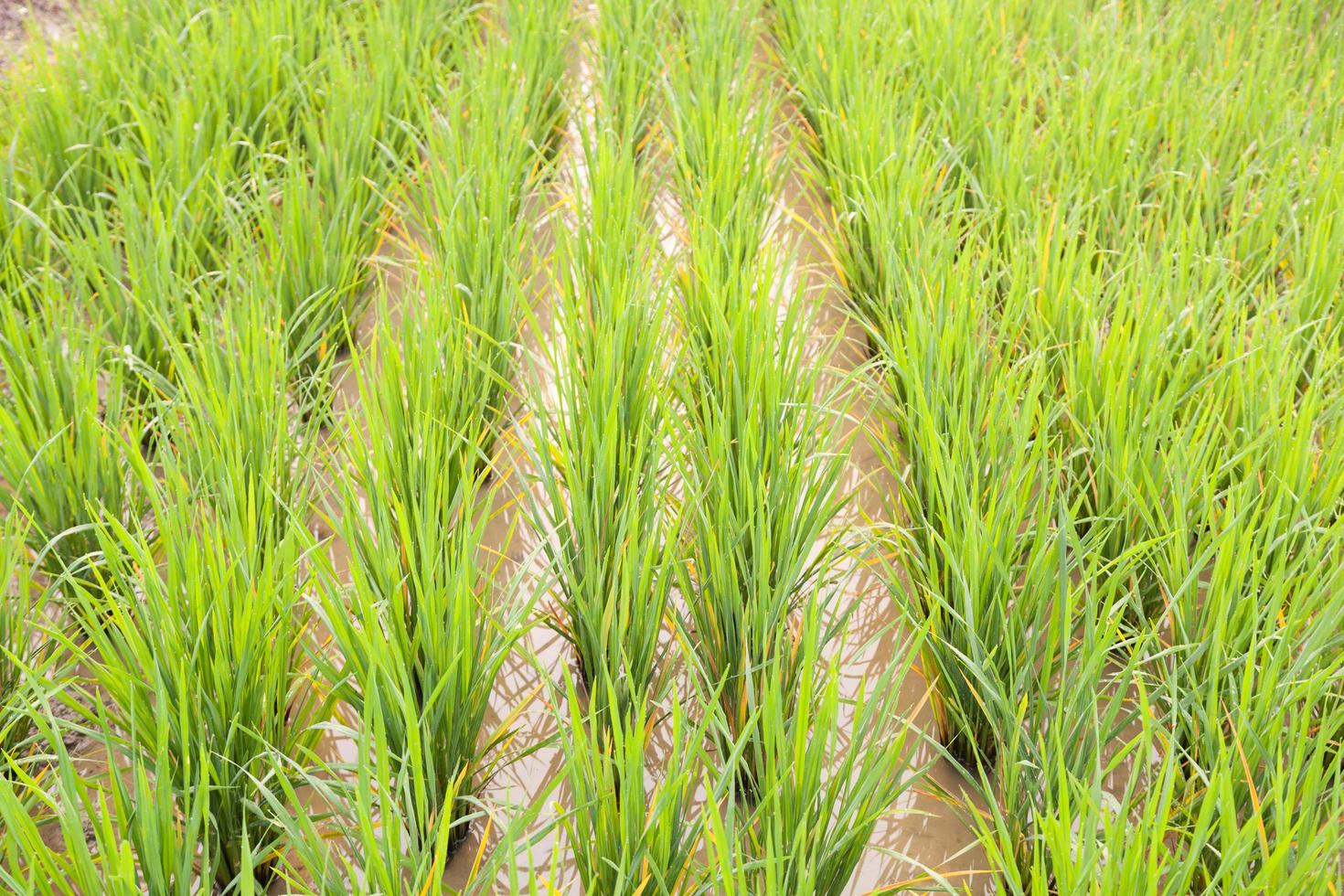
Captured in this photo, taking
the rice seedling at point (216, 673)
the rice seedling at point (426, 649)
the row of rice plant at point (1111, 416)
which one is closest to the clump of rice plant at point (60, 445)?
the rice seedling at point (216, 673)

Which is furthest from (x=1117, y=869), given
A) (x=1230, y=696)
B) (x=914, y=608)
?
(x=914, y=608)

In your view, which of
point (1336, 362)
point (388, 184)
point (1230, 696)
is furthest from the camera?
point (388, 184)

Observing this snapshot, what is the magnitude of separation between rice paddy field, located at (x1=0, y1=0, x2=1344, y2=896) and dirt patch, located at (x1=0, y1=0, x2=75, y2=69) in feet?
0.89

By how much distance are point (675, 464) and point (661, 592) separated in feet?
0.75

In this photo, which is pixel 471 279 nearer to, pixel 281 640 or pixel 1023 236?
pixel 281 640

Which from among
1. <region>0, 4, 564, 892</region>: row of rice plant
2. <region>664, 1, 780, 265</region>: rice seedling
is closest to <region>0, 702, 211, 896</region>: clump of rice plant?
<region>0, 4, 564, 892</region>: row of rice plant

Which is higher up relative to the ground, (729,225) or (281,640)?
(729,225)

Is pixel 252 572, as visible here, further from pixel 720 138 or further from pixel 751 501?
pixel 720 138

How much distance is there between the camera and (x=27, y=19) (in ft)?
7.91

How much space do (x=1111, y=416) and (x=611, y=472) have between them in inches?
25.1

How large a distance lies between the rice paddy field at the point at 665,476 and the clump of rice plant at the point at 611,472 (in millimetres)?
10

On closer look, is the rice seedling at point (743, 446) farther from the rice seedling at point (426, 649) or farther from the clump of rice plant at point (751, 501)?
the rice seedling at point (426, 649)

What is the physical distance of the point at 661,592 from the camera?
46.8 inches

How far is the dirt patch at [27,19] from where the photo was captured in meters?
2.42
